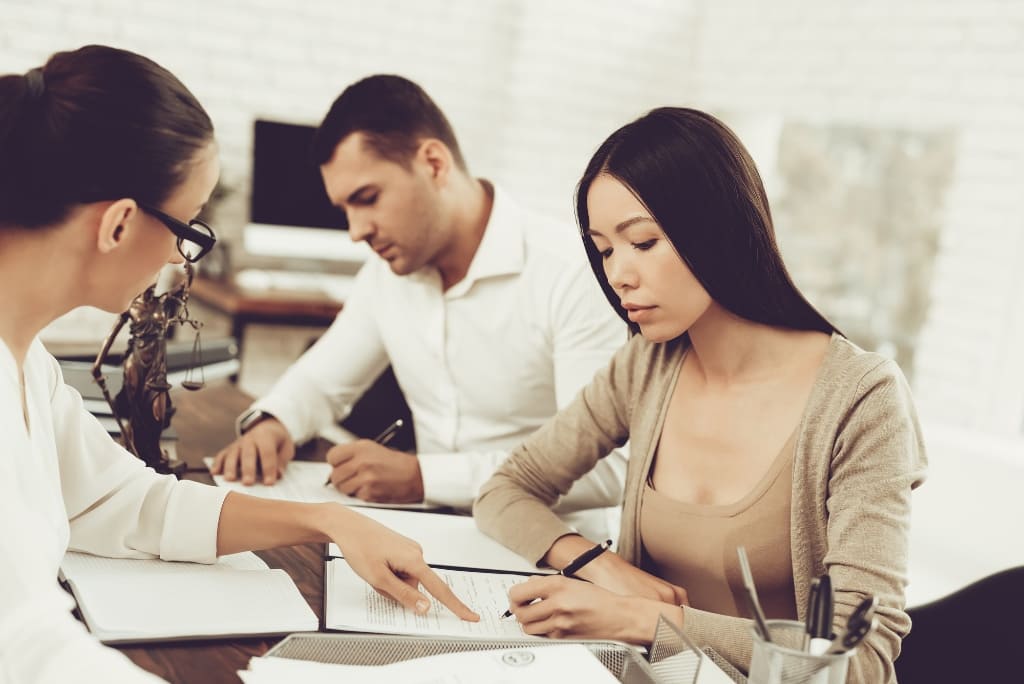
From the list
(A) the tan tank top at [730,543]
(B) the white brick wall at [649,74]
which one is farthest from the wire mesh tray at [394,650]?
(B) the white brick wall at [649,74]

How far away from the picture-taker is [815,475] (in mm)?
1261

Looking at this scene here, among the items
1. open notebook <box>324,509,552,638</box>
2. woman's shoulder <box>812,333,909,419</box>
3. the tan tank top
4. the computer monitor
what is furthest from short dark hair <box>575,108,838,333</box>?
the computer monitor

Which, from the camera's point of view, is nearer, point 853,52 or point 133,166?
point 133,166

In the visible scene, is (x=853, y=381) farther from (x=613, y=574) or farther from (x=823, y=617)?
(x=823, y=617)

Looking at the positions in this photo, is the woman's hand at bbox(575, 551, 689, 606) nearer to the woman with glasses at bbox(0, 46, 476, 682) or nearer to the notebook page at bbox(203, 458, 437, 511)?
the woman with glasses at bbox(0, 46, 476, 682)

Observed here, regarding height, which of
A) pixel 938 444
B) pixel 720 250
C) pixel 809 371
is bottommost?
pixel 938 444

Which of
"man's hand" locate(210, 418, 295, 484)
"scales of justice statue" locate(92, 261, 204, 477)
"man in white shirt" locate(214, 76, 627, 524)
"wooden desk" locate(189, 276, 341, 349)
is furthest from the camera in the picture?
"wooden desk" locate(189, 276, 341, 349)

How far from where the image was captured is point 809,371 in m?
1.35

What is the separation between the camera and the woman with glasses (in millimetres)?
753

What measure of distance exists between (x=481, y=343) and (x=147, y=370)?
707mm

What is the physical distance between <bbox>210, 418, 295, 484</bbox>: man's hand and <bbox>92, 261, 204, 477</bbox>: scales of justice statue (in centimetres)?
7

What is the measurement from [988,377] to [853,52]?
1291mm

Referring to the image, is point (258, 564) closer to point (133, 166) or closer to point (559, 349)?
point (133, 166)

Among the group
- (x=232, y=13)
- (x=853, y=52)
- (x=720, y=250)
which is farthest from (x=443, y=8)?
(x=720, y=250)
